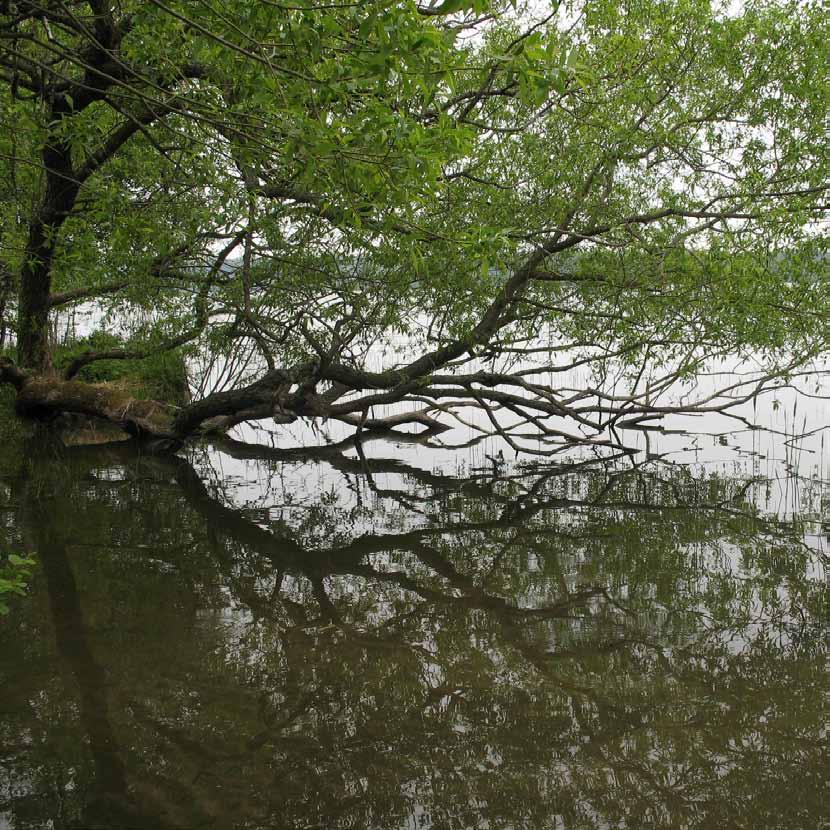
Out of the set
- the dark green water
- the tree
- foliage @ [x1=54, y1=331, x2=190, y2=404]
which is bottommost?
the dark green water

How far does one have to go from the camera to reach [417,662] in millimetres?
4957

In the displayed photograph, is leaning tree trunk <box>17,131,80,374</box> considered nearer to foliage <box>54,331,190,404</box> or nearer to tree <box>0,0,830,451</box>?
tree <box>0,0,830,451</box>

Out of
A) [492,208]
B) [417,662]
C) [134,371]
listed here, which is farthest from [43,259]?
[417,662]

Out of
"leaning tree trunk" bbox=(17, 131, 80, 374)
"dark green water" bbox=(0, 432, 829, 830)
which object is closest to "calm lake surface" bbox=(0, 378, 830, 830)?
"dark green water" bbox=(0, 432, 829, 830)

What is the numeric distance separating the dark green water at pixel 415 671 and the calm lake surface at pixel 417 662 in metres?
0.02

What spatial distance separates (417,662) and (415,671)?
13cm

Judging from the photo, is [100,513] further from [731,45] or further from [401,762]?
[731,45]

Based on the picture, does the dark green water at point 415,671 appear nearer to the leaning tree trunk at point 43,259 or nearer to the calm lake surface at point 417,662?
the calm lake surface at point 417,662

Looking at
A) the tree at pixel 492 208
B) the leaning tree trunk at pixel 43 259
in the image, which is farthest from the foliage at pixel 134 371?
the tree at pixel 492 208

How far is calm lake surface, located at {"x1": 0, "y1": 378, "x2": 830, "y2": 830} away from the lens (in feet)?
11.7

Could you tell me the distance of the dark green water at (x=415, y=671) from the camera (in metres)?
3.54

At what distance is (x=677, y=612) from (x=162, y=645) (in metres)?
3.60

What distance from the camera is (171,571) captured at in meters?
6.99

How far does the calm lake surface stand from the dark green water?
0.07 ft
